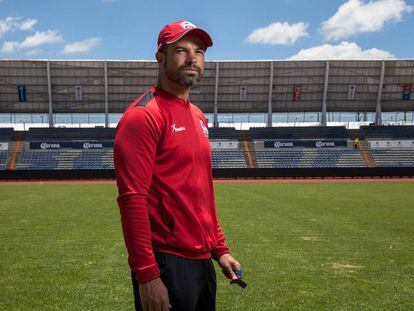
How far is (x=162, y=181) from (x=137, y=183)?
17 cm

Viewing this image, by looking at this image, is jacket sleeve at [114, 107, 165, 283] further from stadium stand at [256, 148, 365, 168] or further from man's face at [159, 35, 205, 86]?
stadium stand at [256, 148, 365, 168]

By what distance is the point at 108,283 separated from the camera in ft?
17.8

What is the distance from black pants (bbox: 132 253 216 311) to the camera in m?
2.05

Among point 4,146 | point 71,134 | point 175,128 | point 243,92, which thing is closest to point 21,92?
point 4,146

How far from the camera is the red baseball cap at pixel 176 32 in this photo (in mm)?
2117

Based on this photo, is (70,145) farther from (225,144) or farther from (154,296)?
(154,296)

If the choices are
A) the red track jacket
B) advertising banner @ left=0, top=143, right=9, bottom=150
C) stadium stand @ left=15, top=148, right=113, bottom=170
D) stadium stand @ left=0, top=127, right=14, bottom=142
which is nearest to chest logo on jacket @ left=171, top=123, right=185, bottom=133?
the red track jacket

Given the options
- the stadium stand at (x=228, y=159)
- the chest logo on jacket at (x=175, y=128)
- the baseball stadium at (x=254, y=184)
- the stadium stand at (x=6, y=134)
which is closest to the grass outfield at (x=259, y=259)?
the baseball stadium at (x=254, y=184)

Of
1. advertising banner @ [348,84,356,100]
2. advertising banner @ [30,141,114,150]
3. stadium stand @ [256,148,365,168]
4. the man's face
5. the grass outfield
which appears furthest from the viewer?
advertising banner @ [348,84,356,100]

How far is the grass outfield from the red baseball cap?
11.4ft

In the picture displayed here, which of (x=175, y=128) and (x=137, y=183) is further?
(x=175, y=128)

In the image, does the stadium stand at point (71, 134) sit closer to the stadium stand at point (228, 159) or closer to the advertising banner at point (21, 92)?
the advertising banner at point (21, 92)

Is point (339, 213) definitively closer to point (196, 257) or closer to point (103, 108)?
point (196, 257)

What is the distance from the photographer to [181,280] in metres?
2.07
